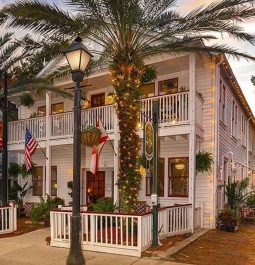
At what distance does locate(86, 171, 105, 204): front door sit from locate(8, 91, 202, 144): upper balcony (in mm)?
2818

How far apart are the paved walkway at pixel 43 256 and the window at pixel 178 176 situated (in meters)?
6.25

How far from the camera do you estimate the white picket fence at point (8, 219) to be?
40.4ft

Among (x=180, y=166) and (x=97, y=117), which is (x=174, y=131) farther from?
(x=97, y=117)

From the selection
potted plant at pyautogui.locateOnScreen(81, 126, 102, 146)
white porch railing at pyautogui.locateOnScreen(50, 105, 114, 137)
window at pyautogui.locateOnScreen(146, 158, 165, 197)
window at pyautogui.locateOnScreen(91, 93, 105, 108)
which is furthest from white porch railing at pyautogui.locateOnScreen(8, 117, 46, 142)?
window at pyautogui.locateOnScreen(146, 158, 165, 197)

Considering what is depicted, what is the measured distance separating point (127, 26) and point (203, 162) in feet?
18.2

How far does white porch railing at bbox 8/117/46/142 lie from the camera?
18.0 m

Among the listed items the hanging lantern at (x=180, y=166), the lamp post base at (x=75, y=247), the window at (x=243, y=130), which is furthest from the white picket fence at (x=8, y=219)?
the window at (x=243, y=130)

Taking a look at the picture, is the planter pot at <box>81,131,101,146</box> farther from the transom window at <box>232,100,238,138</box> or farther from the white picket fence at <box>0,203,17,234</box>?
the transom window at <box>232,100,238,138</box>

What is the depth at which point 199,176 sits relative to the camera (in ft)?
47.3

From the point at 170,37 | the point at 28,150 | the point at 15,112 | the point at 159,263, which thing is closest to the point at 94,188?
the point at 28,150

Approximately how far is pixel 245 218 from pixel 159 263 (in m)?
9.09

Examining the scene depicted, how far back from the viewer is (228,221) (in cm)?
1347

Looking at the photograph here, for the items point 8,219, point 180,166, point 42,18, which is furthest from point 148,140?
point 8,219

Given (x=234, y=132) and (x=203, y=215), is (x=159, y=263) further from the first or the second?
(x=234, y=132)
